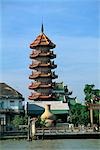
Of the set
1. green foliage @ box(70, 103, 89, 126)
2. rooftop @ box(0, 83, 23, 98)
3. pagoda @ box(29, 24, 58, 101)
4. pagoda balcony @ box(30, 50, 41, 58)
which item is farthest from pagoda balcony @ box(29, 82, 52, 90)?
green foliage @ box(70, 103, 89, 126)

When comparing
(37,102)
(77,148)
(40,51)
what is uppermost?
(40,51)

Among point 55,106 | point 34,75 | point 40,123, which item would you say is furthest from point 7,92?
point 40,123

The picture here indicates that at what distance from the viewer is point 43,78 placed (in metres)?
37.9

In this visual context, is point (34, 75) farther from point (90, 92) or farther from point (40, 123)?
point (40, 123)

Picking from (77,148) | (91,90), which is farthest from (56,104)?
(77,148)

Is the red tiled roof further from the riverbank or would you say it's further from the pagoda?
the riverbank

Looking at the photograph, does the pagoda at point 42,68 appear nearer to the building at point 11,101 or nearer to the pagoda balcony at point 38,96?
the pagoda balcony at point 38,96

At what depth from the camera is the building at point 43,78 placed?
3522 centimetres

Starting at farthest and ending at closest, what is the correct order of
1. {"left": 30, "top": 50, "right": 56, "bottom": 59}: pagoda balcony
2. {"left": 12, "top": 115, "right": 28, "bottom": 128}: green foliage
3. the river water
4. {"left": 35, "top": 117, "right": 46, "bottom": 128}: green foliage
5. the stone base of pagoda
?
{"left": 30, "top": 50, "right": 56, "bottom": 59}: pagoda balcony < the stone base of pagoda < {"left": 12, "top": 115, "right": 28, "bottom": 128}: green foliage < {"left": 35, "top": 117, "right": 46, "bottom": 128}: green foliage < the river water

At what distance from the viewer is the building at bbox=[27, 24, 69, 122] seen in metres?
35.2

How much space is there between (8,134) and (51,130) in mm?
2318

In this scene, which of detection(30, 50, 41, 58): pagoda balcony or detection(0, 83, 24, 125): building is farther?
detection(30, 50, 41, 58): pagoda balcony

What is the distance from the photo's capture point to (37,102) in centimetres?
3581

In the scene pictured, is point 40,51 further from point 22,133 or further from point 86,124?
point 22,133
